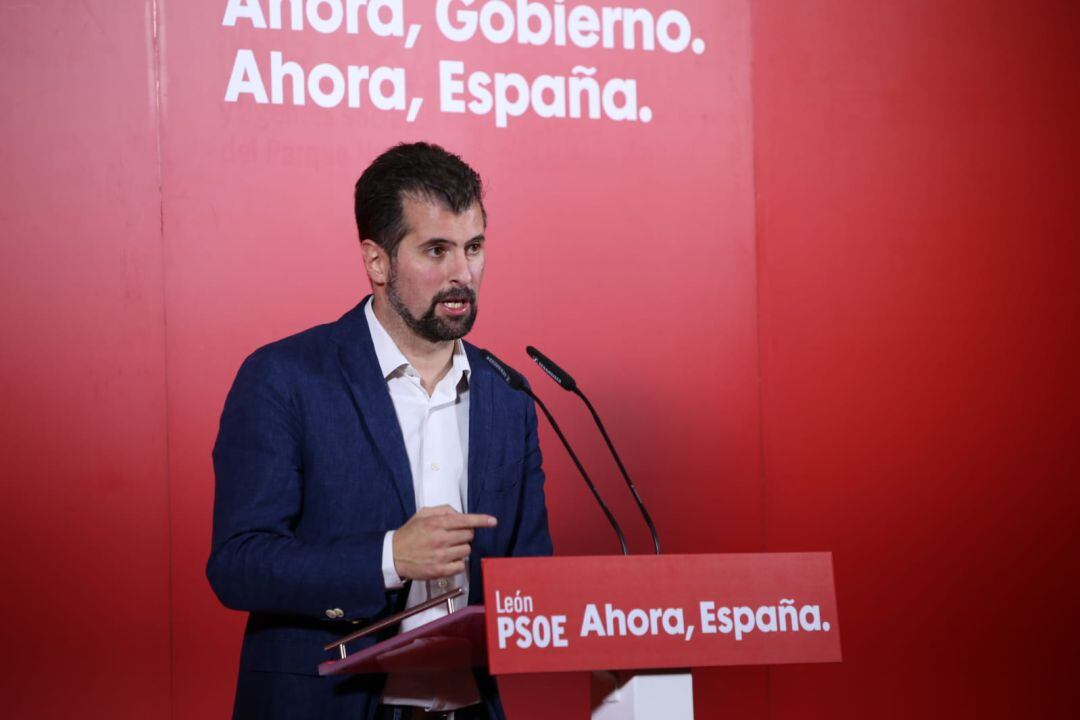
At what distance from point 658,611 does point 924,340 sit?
2.31 meters

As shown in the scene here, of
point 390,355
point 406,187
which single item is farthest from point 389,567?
point 406,187

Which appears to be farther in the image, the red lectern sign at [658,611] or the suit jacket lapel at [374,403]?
the suit jacket lapel at [374,403]

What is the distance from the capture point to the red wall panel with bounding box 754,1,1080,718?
3.47m

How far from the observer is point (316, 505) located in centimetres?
196

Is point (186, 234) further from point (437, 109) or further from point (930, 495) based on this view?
point (930, 495)

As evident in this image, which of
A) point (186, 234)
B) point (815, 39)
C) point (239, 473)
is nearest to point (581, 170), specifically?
point (815, 39)

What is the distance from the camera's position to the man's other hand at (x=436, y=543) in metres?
1.66

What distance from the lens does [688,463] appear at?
336 cm

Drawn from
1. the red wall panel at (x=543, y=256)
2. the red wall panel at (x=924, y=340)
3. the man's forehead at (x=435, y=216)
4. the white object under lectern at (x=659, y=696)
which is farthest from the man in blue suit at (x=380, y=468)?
the red wall panel at (x=924, y=340)

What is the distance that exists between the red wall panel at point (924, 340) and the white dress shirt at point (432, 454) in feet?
5.04

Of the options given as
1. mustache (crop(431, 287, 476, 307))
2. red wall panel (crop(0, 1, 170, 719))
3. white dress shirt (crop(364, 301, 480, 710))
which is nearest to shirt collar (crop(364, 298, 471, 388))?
white dress shirt (crop(364, 301, 480, 710))

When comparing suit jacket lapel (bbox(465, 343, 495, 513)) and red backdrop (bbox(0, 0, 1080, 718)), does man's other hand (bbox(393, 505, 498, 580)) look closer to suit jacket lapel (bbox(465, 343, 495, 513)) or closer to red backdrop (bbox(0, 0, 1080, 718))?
suit jacket lapel (bbox(465, 343, 495, 513))

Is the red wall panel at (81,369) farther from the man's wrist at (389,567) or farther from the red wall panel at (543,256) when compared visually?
the man's wrist at (389,567)

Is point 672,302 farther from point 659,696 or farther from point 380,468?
point 659,696
